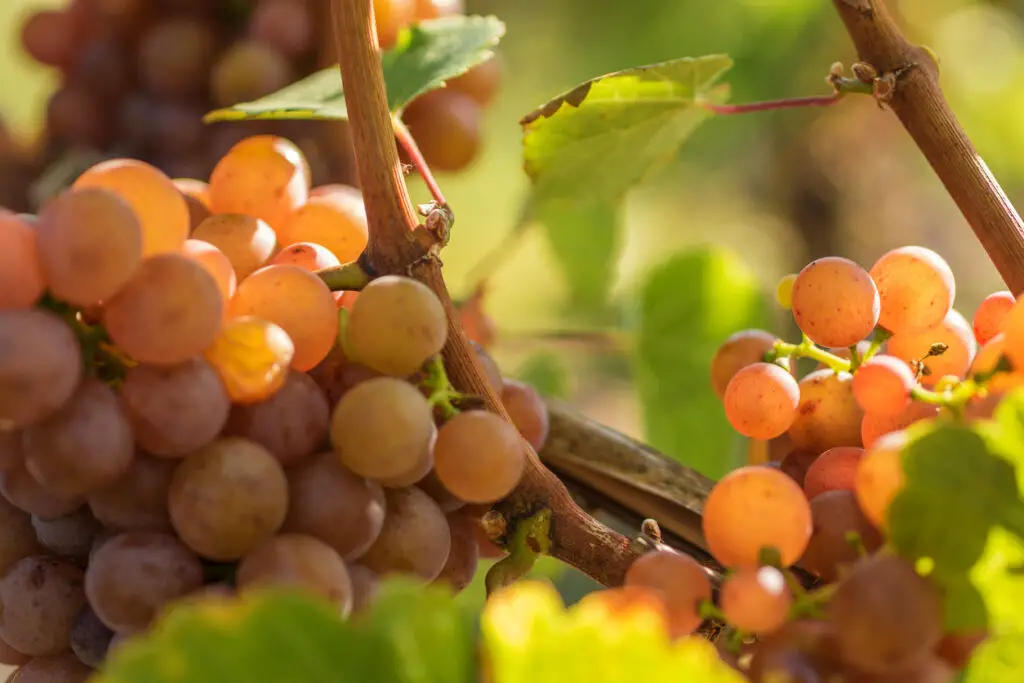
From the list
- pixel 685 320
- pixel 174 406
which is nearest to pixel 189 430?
pixel 174 406

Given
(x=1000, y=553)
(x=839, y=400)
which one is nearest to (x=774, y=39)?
(x=839, y=400)

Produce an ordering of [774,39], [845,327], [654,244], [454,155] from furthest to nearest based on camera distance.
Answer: [654,244] < [774,39] < [454,155] < [845,327]

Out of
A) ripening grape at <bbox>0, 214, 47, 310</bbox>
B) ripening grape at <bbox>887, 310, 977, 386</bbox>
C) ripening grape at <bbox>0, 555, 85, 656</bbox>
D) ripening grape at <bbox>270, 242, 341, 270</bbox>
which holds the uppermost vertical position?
ripening grape at <bbox>0, 214, 47, 310</bbox>

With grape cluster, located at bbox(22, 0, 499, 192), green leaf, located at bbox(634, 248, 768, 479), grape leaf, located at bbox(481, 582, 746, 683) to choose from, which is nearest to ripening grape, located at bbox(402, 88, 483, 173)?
grape cluster, located at bbox(22, 0, 499, 192)

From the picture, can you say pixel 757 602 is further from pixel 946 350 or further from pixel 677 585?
pixel 946 350

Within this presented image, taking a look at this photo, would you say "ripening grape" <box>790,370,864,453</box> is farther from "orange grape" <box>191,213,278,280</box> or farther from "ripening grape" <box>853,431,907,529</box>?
"orange grape" <box>191,213,278,280</box>

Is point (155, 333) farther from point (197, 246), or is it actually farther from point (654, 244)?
point (654, 244)
